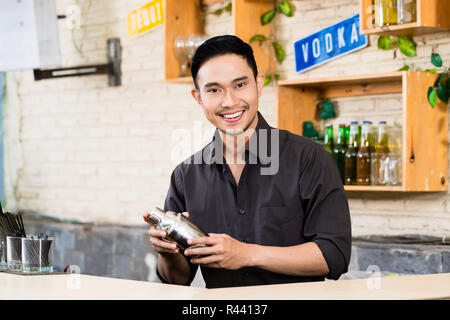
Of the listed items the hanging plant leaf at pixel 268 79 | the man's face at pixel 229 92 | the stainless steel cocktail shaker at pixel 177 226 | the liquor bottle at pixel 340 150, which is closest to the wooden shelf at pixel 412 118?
the liquor bottle at pixel 340 150

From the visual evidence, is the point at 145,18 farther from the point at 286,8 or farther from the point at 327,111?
the point at 327,111

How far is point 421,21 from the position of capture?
3152 millimetres

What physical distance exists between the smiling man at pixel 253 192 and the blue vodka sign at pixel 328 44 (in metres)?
1.38

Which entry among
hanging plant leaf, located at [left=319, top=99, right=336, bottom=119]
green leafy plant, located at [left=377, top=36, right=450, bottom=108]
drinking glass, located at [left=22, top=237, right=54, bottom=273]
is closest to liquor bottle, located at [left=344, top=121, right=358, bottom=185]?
hanging plant leaf, located at [left=319, top=99, right=336, bottom=119]

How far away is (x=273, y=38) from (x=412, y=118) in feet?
3.83

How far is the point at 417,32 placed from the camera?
3.40m

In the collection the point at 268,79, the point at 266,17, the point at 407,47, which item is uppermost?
the point at 266,17

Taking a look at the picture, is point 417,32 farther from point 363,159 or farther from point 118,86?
point 118,86

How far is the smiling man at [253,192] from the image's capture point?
2182mm

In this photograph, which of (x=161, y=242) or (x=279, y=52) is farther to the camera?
(x=279, y=52)

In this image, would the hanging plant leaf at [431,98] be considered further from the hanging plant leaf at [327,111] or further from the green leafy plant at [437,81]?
the hanging plant leaf at [327,111]

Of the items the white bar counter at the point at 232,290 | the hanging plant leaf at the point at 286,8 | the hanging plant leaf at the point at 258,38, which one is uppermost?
the hanging plant leaf at the point at 286,8

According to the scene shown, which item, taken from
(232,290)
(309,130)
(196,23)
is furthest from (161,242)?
(196,23)
